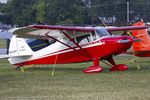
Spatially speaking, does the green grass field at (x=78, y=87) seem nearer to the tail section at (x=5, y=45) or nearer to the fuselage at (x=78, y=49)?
the fuselage at (x=78, y=49)

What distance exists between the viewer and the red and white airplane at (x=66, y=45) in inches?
726

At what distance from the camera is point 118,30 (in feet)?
69.2

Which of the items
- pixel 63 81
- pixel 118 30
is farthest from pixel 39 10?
pixel 63 81

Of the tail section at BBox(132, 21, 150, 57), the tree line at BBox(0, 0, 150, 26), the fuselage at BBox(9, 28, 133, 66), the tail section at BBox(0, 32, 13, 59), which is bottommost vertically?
the tree line at BBox(0, 0, 150, 26)

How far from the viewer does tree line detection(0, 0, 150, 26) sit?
88.3m

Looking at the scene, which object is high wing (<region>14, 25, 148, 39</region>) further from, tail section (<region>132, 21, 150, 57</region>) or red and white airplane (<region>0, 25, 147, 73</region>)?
tail section (<region>132, 21, 150, 57</region>)

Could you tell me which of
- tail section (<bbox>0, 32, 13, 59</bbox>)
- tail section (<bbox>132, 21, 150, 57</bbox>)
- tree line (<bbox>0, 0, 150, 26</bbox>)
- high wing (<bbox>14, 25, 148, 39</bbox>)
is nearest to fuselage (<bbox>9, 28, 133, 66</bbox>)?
high wing (<bbox>14, 25, 148, 39</bbox>)

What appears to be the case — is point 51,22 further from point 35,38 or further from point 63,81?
point 63,81

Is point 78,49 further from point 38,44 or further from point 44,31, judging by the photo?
point 38,44

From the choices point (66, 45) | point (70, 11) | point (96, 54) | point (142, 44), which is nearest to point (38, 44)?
point (66, 45)

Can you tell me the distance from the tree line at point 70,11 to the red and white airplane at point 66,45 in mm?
58793

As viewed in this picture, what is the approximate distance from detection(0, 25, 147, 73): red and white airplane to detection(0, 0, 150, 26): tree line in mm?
58793

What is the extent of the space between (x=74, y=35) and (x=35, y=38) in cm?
175

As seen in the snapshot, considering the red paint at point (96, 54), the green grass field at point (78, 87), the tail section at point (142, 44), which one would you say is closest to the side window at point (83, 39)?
the red paint at point (96, 54)
